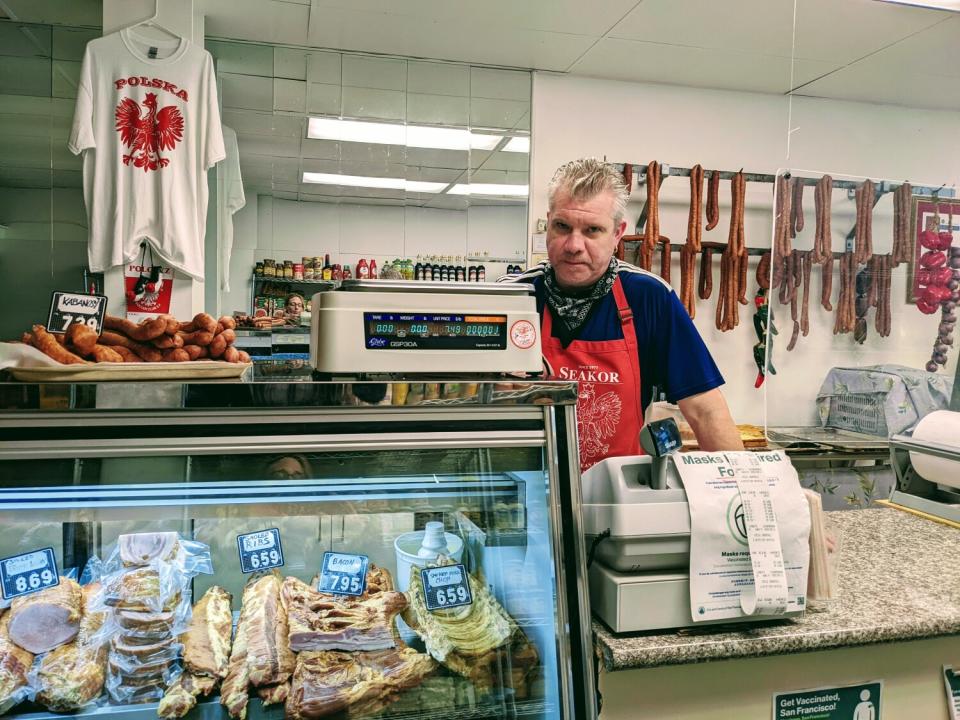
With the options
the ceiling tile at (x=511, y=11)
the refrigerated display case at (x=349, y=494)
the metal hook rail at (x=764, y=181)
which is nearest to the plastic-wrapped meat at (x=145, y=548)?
the refrigerated display case at (x=349, y=494)

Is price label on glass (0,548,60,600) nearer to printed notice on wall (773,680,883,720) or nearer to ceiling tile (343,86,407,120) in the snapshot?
printed notice on wall (773,680,883,720)

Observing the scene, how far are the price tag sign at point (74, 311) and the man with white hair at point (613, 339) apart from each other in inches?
54.4

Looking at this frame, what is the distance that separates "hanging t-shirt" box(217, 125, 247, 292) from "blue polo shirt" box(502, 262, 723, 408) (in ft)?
10.1

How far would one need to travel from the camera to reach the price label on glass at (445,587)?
1271 mm

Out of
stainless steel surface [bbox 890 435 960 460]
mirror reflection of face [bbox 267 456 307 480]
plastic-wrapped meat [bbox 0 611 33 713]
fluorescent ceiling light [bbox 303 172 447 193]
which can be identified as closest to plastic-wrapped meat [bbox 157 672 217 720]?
plastic-wrapped meat [bbox 0 611 33 713]

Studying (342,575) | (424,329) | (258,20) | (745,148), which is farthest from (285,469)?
(745,148)

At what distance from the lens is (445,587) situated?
1280 millimetres

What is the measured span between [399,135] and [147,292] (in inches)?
78.4

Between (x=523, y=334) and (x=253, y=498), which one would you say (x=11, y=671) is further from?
(x=523, y=334)

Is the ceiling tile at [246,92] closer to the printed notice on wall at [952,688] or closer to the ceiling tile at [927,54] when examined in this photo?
the ceiling tile at [927,54]

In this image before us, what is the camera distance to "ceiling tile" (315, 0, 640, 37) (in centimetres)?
370

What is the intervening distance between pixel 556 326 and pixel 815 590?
1.21 metres

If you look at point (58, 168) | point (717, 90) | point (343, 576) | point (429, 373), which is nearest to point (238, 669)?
point (343, 576)

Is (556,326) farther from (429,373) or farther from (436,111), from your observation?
(436,111)
